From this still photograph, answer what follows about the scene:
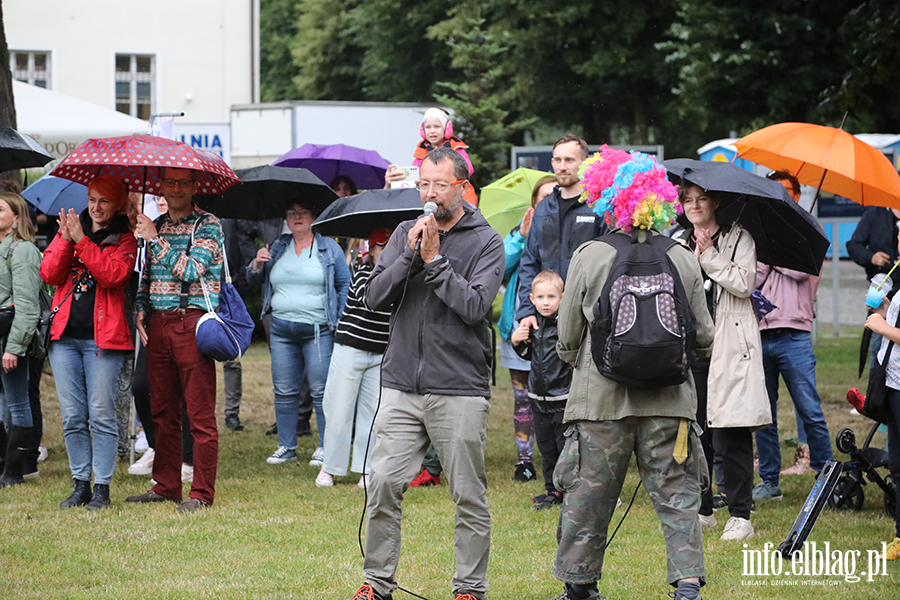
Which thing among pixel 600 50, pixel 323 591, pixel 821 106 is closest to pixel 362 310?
pixel 323 591

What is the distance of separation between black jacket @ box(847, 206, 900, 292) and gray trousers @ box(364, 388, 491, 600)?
6379mm

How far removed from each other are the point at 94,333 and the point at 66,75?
2476cm

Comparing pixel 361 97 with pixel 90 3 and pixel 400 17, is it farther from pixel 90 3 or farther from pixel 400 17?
pixel 90 3

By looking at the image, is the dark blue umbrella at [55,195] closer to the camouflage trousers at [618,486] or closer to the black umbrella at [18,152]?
the black umbrella at [18,152]

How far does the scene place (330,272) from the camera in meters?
8.99

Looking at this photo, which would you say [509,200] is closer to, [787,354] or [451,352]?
[787,354]

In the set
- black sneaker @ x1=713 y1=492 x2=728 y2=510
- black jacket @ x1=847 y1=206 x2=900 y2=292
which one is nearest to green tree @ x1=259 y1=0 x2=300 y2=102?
black jacket @ x1=847 y1=206 x2=900 y2=292

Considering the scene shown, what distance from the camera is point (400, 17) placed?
35.9 metres

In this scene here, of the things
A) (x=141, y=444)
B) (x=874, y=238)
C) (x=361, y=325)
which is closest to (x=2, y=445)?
(x=141, y=444)

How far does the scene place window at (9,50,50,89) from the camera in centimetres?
2930

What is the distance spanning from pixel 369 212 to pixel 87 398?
2.29 meters

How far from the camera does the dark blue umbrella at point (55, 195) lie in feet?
31.3

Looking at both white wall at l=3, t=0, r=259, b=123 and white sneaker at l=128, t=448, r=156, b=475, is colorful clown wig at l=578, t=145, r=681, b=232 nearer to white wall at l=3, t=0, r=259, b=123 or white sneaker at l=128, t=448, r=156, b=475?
white sneaker at l=128, t=448, r=156, b=475

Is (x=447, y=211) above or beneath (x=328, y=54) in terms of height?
beneath
